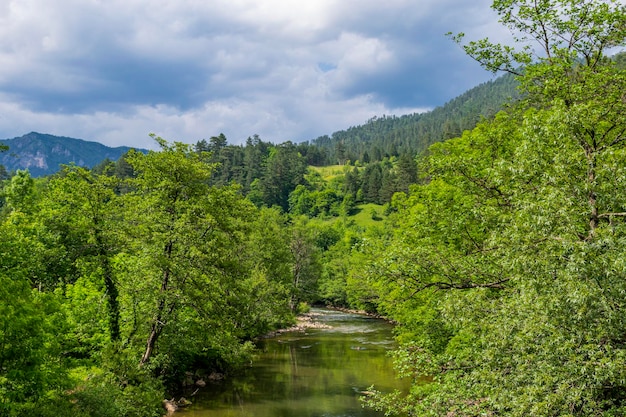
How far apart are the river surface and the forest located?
11.5 feet

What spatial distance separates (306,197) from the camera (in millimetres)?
152000

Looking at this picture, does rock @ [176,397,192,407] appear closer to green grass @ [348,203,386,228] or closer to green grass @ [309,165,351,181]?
green grass @ [348,203,386,228]

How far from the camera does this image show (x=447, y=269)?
15.2 metres

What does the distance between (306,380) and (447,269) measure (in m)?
22.3

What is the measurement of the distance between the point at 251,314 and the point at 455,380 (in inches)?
1174

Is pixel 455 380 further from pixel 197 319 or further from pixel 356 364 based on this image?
pixel 356 364

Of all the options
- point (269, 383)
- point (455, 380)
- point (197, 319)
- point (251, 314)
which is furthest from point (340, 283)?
point (455, 380)

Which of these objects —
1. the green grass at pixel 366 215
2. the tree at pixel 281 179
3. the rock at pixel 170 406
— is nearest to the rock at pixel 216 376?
the rock at pixel 170 406

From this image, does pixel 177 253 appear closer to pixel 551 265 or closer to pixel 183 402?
pixel 183 402

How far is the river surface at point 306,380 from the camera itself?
2703 cm

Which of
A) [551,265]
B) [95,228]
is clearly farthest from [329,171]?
[551,265]

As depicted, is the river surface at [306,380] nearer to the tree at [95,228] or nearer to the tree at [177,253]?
the tree at [177,253]

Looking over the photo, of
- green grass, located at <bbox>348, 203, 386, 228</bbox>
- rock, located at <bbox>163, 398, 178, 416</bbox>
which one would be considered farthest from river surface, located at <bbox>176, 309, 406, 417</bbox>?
green grass, located at <bbox>348, 203, 386, 228</bbox>

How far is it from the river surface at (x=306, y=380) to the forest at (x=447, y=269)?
3513 mm
